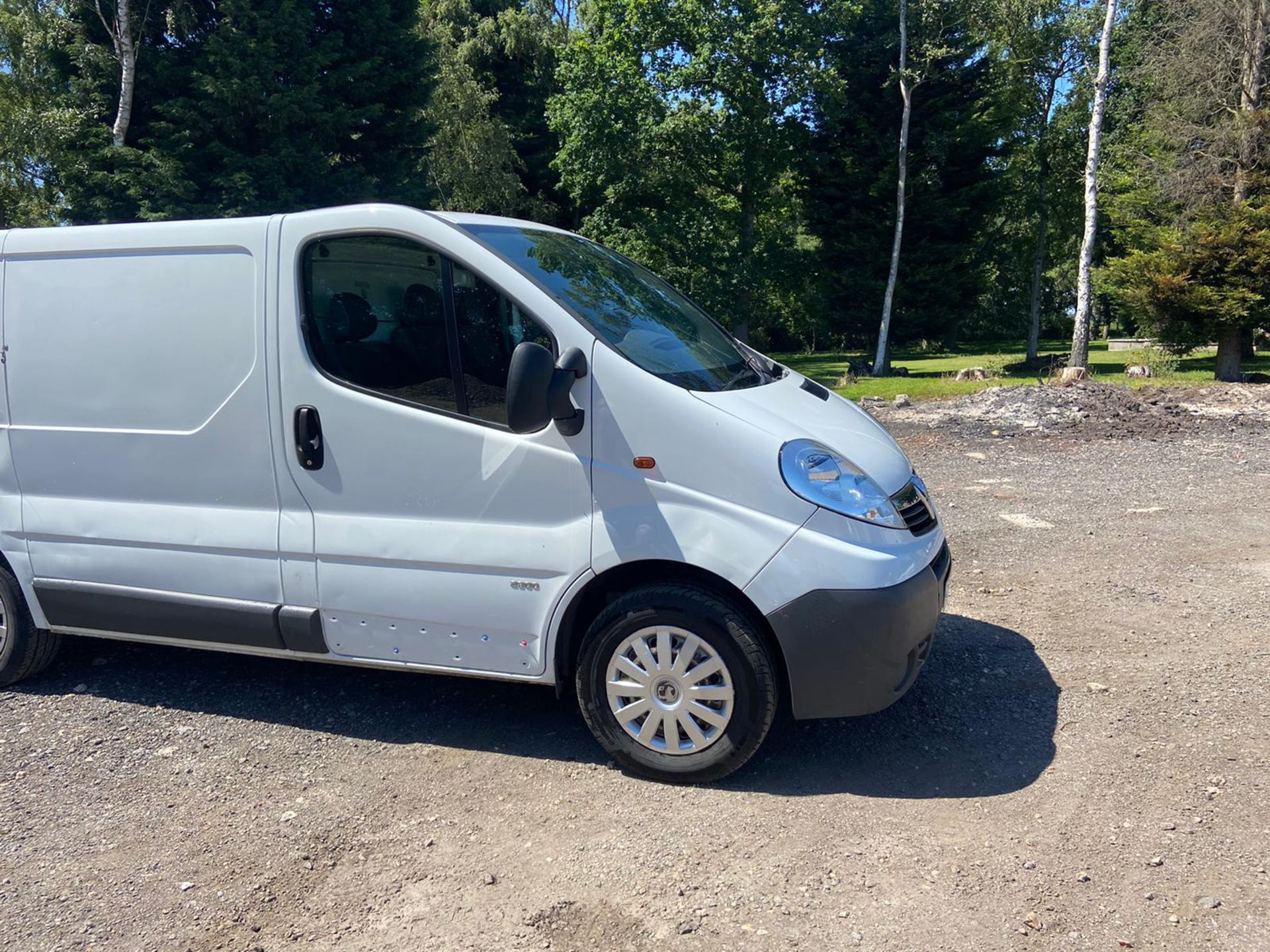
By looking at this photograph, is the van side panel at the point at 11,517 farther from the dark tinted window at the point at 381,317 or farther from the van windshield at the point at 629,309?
the van windshield at the point at 629,309

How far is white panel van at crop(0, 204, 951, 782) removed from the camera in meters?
3.54

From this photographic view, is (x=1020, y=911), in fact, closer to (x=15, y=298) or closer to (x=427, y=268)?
(x=427, y=268)

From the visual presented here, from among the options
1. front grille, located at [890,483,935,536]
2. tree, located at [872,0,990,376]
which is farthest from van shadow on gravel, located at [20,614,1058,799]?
tree, located at [872,0,990,376]

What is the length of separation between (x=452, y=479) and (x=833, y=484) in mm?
1508

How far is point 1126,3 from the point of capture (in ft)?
87.9

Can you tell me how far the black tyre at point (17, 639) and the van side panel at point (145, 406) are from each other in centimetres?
26

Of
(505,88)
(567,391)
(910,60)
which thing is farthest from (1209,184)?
(505,88)

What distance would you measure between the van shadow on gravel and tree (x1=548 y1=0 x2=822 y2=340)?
2508 centimetres

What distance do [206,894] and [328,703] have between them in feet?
4.93

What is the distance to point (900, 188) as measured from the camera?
2617 centimetres

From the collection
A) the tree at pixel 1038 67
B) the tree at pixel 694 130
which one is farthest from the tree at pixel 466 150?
the tree at pixel 1038 67

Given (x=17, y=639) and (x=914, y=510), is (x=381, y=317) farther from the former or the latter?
(x=17, y=639)

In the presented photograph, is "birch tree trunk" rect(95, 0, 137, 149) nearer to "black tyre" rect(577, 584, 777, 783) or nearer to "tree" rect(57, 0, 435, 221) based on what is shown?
"tree" rect(57, 0, 435, 221)

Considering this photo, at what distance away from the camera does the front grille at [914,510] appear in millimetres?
3764
